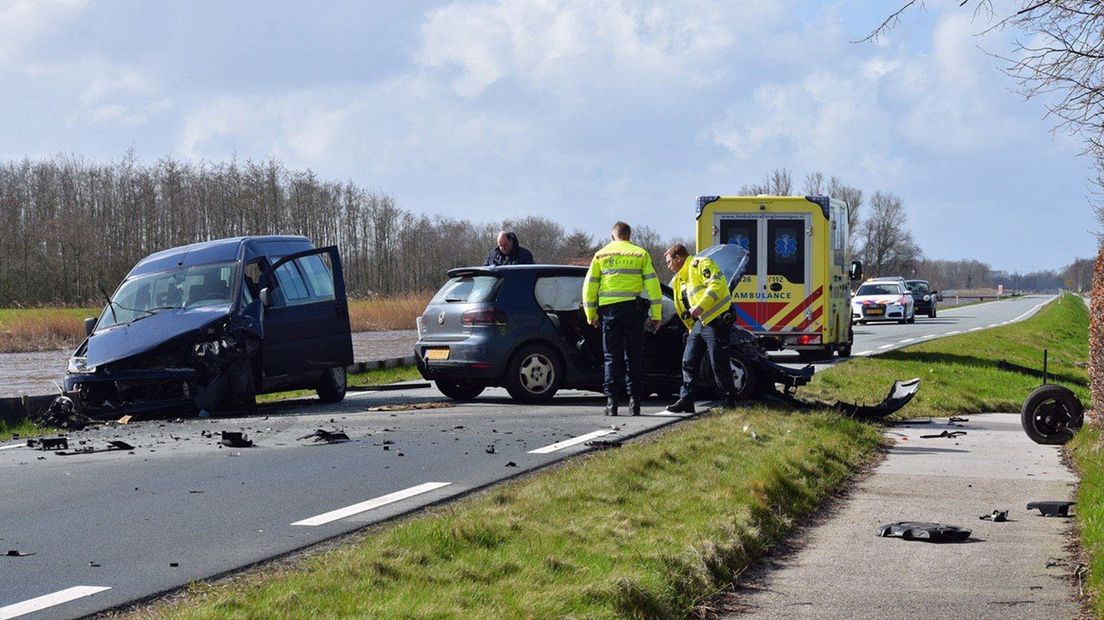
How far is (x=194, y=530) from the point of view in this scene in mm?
6523

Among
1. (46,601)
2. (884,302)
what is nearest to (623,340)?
(46,601)

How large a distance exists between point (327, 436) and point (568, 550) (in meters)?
5.19

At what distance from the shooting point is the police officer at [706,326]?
42.0ft

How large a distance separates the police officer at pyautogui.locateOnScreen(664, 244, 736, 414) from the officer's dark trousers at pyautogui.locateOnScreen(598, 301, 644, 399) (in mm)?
511

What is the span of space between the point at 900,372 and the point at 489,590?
53.7ft

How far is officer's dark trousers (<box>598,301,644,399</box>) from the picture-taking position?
496 inches

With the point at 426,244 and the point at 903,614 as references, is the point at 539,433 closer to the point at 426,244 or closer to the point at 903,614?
the point at 903,614

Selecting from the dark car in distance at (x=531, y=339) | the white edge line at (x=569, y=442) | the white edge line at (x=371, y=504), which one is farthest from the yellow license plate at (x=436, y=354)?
the white edge line at (x=371, y=504)

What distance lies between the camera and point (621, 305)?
12.6 metres

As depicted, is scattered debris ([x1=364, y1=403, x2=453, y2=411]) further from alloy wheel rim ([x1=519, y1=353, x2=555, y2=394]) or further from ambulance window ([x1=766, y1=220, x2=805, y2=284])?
ambulance window ([x1=766, y1=220, x2=805, y2=284])

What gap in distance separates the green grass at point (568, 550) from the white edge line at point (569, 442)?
2.52 ft

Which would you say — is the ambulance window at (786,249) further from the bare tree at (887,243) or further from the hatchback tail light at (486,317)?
the bare tree at (887,243)

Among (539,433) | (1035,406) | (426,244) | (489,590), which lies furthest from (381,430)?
(426,244)

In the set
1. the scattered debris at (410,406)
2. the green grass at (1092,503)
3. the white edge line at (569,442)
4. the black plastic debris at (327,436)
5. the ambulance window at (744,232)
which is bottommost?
the green grass at (1092,503)
